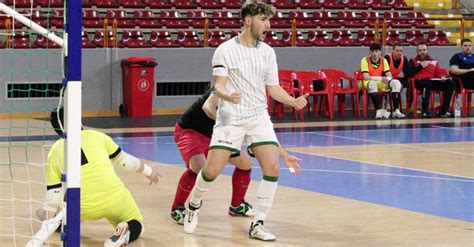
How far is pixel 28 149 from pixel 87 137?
7449 mm

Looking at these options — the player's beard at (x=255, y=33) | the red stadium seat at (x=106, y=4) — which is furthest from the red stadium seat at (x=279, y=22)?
the player's beard at (x=255, y=33)

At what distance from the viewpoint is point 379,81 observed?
21.2 meters

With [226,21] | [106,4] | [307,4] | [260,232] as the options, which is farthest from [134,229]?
[307,4]

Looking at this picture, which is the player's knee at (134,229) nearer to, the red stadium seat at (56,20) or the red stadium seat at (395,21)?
the red stadium seat at (56,20)

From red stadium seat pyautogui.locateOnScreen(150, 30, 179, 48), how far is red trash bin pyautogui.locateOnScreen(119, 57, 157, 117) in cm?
116

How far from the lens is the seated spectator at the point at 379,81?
2108 centimetres

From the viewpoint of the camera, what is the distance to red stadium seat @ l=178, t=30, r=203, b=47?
917 inches

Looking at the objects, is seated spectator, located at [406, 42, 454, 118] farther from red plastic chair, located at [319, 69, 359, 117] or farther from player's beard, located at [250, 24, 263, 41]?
player's beard, located at [250, 24, 263, 41]

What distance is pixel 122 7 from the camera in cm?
2447

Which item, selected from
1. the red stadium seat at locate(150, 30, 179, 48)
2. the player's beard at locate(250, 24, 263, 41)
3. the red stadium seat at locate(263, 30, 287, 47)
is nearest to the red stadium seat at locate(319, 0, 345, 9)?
the red stadium seat at locate(263, 30, 287, 47)

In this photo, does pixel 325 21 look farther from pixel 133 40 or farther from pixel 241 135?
pixel 241 135

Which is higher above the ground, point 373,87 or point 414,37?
point 414,37

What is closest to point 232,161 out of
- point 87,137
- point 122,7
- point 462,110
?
point 87,137

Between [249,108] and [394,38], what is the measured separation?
17.9 meters
